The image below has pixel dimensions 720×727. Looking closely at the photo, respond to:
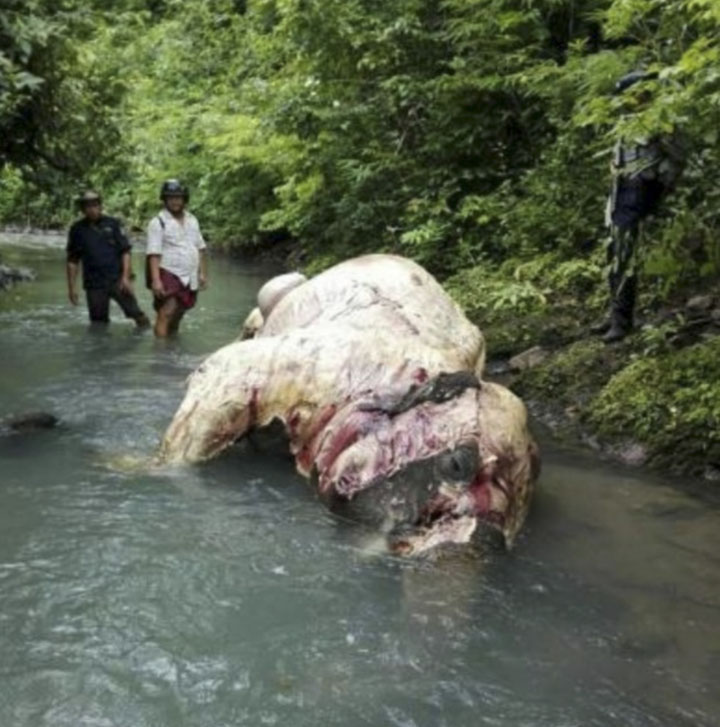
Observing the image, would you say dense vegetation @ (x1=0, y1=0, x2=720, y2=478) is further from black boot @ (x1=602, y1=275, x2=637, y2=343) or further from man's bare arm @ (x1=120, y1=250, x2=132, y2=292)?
man's bare arm @ (x1=120, y1=250, x2=132, y2=292)

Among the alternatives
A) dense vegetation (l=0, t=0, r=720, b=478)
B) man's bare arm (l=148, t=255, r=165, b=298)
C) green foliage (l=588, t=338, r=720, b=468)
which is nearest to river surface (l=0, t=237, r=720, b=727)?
green foliage (l=588, t=338, r=720, b=468)

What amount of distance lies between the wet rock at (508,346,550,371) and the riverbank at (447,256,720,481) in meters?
0.01

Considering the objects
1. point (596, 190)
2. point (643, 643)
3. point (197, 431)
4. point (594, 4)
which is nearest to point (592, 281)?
point (596, 190)

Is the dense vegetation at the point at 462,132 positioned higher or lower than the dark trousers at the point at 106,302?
higher

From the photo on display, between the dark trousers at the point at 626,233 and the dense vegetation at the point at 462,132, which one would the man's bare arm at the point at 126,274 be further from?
the dark trousers at the point at 626,233

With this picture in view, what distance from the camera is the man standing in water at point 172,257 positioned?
403 inches

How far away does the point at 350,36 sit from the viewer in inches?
493

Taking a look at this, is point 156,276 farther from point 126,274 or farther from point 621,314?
point 621,314

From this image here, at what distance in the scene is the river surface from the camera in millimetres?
3492

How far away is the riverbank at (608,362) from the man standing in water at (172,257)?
292 centimetres

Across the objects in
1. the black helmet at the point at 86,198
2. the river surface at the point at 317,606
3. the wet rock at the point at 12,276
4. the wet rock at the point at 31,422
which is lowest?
the wet rock at the point at 12,276

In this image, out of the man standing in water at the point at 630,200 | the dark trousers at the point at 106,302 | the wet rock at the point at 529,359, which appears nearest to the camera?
the man standing in water at the point at 630,200

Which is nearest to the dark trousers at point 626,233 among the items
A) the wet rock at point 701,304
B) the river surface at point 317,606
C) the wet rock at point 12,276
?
the wet rock at point 701,304

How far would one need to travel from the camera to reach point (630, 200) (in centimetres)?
765
